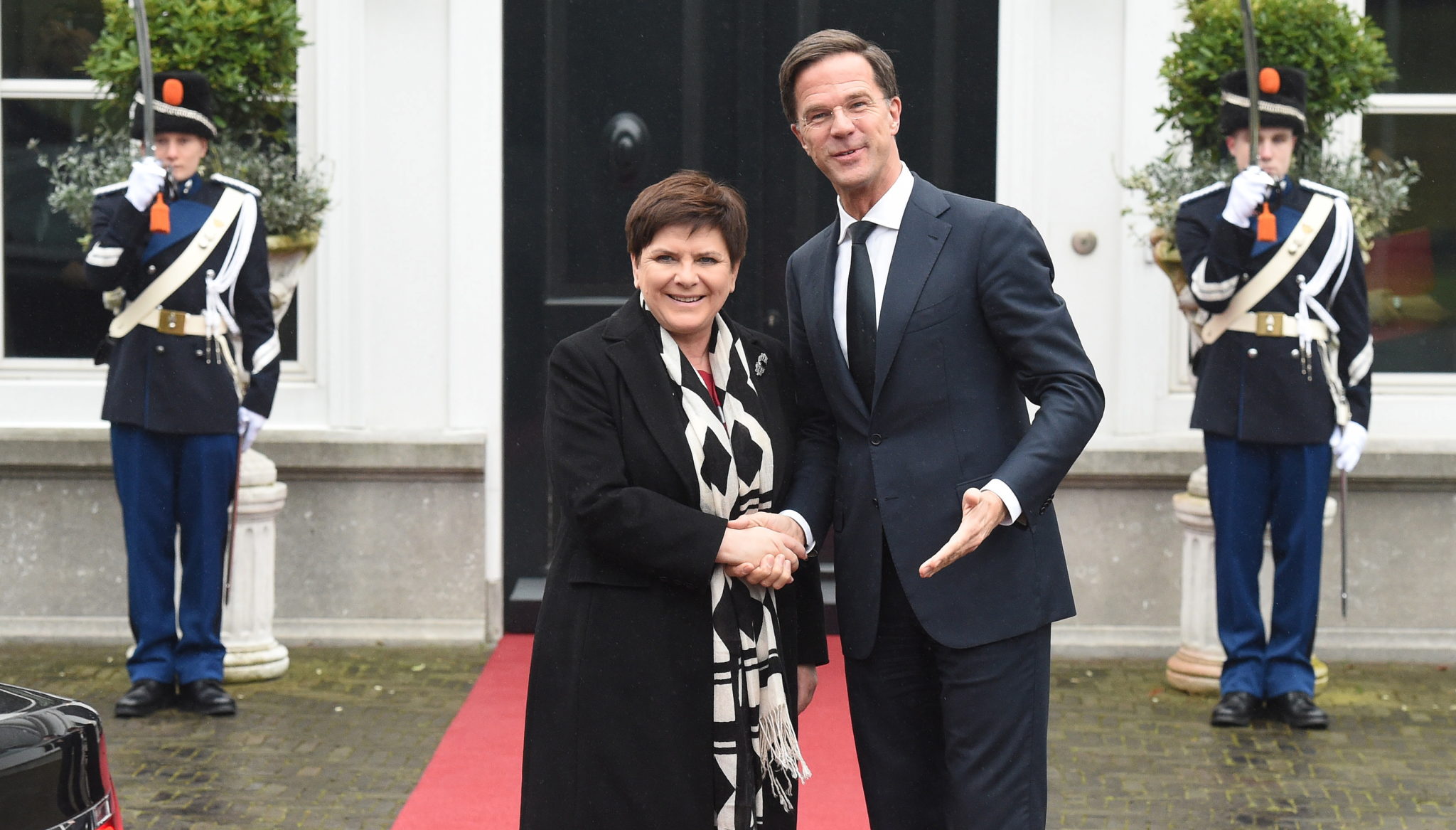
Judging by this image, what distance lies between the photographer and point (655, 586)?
10.7 feet

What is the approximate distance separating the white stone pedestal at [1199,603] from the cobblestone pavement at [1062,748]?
7cm

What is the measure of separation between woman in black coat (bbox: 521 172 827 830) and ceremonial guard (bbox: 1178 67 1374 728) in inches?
121

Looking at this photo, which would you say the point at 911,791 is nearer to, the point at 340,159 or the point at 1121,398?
the point at 1121,398

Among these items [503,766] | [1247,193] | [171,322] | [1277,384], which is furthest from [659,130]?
[503,766]

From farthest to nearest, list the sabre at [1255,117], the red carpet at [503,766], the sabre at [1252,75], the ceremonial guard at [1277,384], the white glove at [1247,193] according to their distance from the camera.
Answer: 1. the ceremonial guard at [1277,384]
2. the white glove at [1247,193]
3. the sabre at [1255,117]
4. the sabre at [1252,75]
5. the red carpet at [503,766]

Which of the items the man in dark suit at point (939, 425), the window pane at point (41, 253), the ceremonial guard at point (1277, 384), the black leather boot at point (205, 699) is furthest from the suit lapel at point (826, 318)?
the window pane at point (41, 253)

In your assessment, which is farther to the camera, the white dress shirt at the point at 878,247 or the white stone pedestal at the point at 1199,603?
the white stone pedestal at the point at 1199,603

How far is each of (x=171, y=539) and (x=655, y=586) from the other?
3377 mm

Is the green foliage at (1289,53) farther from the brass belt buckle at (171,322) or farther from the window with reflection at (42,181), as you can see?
the window with reflection at (42,181)

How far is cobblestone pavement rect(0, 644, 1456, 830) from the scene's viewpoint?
197 inches

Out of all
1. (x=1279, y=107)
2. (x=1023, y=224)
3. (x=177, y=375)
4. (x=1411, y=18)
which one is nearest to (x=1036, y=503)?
(x=1023, y=224)

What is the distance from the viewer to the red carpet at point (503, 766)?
4.98 meters

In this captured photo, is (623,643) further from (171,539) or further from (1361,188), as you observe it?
(1361,188)

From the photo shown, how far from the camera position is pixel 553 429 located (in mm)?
3268
